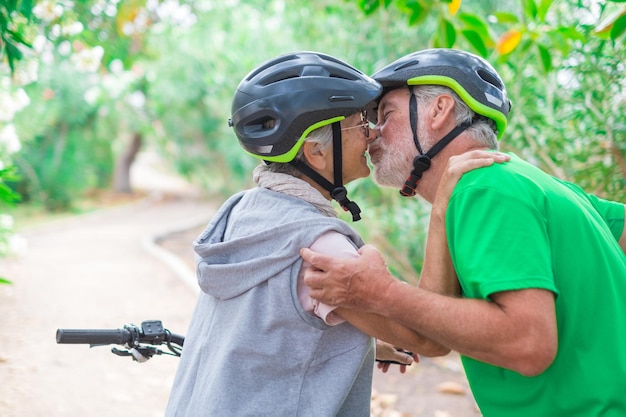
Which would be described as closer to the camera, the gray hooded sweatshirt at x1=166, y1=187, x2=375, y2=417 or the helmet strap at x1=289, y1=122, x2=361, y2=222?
the gray hooded sweatshirt at x1=166, y1=187, x2=375, y2=417

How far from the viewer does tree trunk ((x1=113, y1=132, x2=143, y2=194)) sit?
31891 mm

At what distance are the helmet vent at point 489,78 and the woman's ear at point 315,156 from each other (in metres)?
0.61

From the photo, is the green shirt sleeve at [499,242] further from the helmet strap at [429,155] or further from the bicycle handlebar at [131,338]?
the bicycle handlebar at [131,338]

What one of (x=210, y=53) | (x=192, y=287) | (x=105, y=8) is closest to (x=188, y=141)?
(x=210, y=53)

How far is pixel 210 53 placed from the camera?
16.2 m

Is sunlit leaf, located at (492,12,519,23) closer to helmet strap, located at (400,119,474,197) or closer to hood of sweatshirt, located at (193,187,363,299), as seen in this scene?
helmet strap, located at (400,119,474,197)

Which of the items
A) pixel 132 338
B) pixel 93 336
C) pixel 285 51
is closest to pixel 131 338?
pixel 132 338

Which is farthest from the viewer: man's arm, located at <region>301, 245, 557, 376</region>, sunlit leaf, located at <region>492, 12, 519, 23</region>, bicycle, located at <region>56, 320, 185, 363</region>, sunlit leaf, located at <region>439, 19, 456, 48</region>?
sunlit leaf, located at <region>492, 12, 519, 23</region>

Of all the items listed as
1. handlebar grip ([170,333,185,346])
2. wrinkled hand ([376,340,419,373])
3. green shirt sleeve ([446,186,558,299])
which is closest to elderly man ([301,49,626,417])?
green shirt sleeve ([446,186,558,299])

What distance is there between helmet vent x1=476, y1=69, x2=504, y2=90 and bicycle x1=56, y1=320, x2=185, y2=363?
157cm

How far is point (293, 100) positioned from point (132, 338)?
119 centimetres

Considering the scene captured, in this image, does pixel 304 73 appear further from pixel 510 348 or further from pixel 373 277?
pixel 510 348

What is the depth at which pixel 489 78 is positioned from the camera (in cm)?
244

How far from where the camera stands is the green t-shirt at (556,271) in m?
1.88
